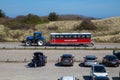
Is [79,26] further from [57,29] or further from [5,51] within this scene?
[5,51]

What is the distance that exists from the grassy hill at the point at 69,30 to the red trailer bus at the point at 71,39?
385 inches

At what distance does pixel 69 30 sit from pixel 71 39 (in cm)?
2410

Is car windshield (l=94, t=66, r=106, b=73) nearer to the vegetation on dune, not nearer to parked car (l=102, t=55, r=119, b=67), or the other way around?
parked car (l=102, t=55, r=119, b=67)

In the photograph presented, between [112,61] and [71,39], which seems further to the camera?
[71,39]

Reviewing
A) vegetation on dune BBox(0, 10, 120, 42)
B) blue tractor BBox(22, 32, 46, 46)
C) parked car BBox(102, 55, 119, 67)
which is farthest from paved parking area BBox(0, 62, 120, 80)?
vegetation on dune BBox(0, 10, 120, 42)

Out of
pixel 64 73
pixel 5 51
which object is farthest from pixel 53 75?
pixel 5 51

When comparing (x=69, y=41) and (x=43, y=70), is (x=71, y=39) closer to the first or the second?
(x=69, y=41)

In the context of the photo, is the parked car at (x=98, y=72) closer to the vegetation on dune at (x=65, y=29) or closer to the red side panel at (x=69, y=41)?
the red side panel at (x=69, y=41)

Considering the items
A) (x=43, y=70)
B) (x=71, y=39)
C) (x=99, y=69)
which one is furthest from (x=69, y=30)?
(x=99, y=69)

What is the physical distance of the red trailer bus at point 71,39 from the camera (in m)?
60.2

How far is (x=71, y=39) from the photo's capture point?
60.4 m

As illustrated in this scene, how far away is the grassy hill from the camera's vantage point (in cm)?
7111

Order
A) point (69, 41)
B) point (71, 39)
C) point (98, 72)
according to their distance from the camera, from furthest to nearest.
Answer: point (69, 41)
point (71, 39)
point (98, 72)

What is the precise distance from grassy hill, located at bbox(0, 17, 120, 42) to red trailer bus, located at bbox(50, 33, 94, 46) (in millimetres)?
9781
